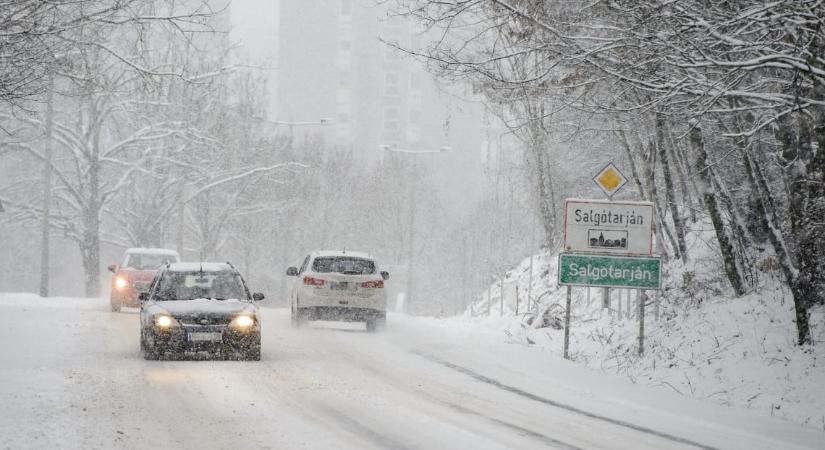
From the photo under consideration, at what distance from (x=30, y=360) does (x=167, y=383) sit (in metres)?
3.49

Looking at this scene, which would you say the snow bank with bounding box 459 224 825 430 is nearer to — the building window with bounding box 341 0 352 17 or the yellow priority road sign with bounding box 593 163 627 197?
the yellow priority road sign with bounding box 593 163 627 197

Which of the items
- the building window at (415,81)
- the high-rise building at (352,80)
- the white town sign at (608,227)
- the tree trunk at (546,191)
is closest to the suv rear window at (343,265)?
the white town sign at (608,227)

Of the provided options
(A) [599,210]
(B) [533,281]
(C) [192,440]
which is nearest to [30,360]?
(C) [192,440]

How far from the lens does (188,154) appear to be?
4941cm

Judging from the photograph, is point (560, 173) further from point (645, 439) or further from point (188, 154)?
point (645, 439)

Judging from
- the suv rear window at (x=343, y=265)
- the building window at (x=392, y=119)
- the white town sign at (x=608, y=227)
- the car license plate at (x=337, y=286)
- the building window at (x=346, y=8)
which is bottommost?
the car license plate at (x=337, y=286)

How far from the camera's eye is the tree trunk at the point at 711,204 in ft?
54.3

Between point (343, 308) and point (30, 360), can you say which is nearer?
point (30, 360)

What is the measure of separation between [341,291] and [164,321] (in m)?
7.76

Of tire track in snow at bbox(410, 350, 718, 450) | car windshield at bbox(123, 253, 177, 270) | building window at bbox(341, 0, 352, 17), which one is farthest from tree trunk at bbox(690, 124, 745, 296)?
building window at bbox(341, 0, 352, 17)

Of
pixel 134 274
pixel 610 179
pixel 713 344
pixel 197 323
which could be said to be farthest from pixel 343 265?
pixel 713 344

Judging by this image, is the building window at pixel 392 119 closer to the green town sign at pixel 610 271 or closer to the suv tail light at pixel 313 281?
the suv tail light at pixel 313 281

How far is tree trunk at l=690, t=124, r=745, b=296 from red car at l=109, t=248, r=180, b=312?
15617mm

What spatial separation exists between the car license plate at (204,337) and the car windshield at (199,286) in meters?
1.27
